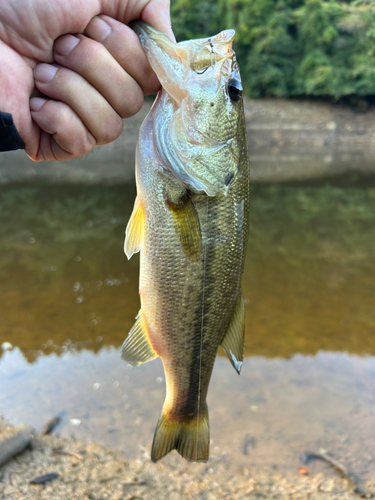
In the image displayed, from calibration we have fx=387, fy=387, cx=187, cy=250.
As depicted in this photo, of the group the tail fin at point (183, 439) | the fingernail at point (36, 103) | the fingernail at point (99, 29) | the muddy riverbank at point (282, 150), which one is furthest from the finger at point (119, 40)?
the muddy riverbank at point (282, 150)

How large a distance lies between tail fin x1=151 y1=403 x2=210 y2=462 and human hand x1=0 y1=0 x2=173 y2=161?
57.7 inches

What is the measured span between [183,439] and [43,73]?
1.82m

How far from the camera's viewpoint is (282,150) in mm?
26031

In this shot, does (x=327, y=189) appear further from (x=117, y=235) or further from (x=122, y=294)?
(x=122, y=294)

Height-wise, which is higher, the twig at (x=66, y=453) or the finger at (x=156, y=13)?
the finger at (x=156, y=13)

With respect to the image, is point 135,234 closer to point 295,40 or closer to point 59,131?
point 59,131

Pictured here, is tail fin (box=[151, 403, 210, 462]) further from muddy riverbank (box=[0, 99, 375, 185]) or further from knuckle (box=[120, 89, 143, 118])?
muddy riverbank (box=[0, 99, 375, 185])

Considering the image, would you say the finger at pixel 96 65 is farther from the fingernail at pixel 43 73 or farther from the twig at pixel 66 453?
the twig at pixel 66 453

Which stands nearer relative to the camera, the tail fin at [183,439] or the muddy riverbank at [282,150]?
the tail fin at [183,439]

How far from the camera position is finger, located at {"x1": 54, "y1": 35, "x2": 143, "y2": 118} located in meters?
1.52

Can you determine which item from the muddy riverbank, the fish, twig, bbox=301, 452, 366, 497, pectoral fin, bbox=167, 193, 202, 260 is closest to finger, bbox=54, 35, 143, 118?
the fish

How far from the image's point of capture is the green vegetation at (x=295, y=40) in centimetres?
2981

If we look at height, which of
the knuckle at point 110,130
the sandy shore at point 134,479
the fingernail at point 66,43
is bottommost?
the sandy shore at point 134,479

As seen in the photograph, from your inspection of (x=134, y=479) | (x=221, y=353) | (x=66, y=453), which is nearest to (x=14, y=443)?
(x=66, y=453)
